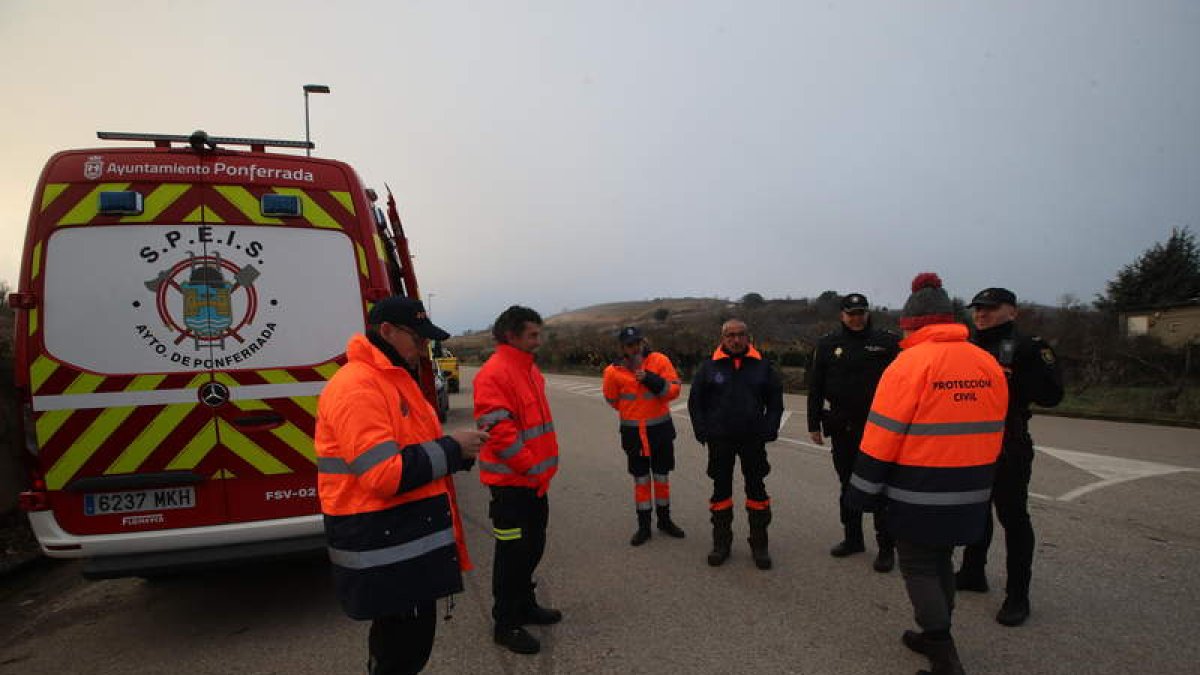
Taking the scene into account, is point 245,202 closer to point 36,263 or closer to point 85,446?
point 36,263

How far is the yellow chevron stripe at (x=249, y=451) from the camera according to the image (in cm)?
336

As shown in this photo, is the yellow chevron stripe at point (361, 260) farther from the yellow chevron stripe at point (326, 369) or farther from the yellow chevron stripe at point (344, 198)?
the yellow chevron stripe at point (326, 369)

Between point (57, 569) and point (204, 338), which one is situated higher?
point (204, 338)

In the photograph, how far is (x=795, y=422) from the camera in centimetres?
1130

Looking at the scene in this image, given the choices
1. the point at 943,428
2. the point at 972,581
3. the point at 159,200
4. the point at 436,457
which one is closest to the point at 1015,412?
the point at 972,581

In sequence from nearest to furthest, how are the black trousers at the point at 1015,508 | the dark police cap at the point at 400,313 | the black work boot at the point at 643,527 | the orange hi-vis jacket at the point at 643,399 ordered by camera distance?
the dark police cap at the point at 400,313, the black trousers at the point at 1015,508, the black work boot at the point at 643,527, the orange hi-vis jacket at the point at 643,399

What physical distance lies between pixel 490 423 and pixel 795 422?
31.1ft

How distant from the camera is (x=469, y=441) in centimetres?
234

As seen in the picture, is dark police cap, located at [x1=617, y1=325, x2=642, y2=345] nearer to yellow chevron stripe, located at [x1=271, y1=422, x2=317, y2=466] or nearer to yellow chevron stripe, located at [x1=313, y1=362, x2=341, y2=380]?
yellow chevron stripe, located at [x1=313, y1=362, x2=341, y2=380]

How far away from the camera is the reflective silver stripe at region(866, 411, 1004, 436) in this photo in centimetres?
264

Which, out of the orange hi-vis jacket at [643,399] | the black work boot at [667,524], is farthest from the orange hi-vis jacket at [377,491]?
the black work boot at [667,524]

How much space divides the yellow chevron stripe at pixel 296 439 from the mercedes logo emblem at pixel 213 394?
32 cm

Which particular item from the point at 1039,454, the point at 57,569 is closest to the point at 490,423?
the point at 57,569

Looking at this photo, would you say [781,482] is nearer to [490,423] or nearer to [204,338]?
[490,423]
